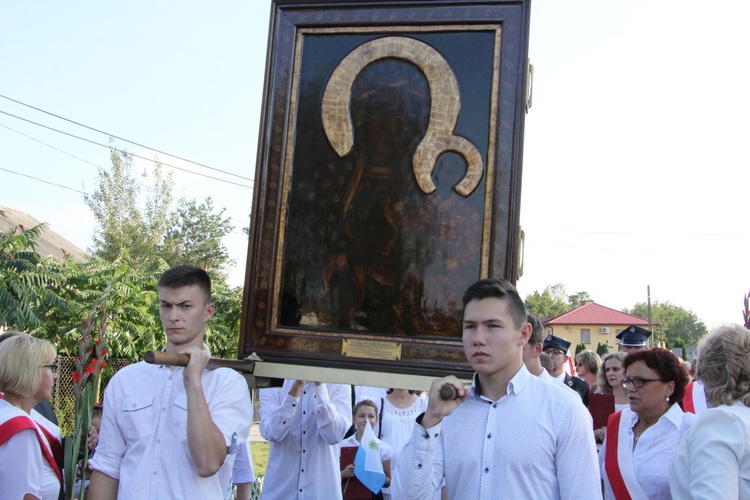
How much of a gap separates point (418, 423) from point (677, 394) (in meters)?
2.10

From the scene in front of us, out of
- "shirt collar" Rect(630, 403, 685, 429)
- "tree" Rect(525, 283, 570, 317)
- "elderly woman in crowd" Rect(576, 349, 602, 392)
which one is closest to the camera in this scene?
"shirt collar" Rect(630, 403, 685, 429)

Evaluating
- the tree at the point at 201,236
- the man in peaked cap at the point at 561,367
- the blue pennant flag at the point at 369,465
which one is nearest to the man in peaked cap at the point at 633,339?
the man in peaked cap at the point at 561,367

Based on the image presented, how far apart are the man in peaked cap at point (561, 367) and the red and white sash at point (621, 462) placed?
192cm

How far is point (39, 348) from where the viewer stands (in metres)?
3.87

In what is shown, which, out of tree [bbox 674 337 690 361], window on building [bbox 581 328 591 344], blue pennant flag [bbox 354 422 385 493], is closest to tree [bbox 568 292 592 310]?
window on building [bbox 581 328 591 344]

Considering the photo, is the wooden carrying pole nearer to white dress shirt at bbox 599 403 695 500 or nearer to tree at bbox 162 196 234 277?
white dress shirt at bbox 599 403 695 500

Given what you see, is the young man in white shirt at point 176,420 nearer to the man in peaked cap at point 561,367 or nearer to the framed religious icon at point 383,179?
the framed religious icon at point 383,179

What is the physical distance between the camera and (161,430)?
3.10 meters

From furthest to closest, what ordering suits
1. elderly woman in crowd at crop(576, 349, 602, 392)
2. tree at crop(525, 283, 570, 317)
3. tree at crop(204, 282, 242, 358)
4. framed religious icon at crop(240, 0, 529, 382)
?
tree at crop(525, 283, 570, 317), tree at crop(204, 282, 242, 358), elderly woman in crowd at crop(576, 349, 602, 392), framed religious icon at crop(240, 0, 529, 382)

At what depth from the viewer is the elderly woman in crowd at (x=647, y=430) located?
12.5 ft

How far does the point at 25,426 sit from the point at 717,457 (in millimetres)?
3272

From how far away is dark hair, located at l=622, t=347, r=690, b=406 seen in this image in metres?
4.05

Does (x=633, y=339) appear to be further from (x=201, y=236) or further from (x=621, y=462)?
(x=201, y=236)

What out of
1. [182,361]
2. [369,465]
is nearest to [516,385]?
[182,361]
